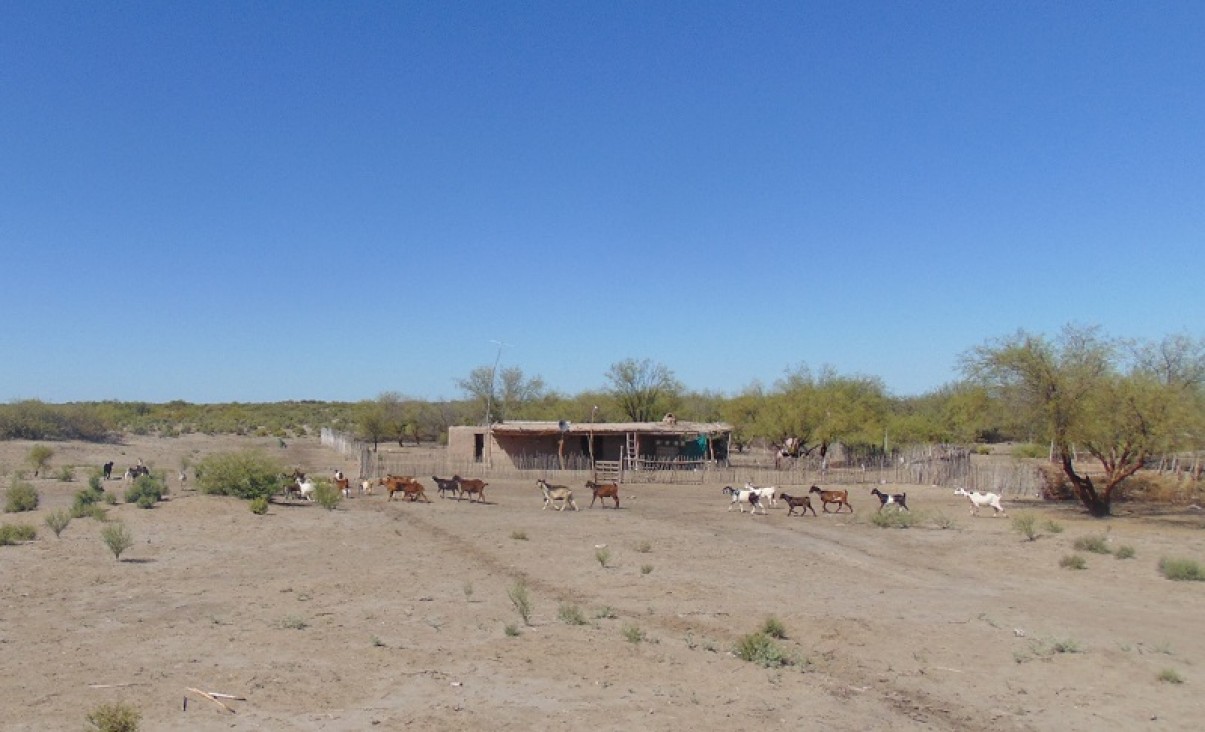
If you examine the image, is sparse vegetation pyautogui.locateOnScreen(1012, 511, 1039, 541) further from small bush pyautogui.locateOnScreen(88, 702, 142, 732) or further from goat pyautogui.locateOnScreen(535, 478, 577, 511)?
small bush pyautogui.locateOnScreen(88, 702, 142, 732)

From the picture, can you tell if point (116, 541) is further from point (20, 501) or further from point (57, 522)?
point (20, 501)

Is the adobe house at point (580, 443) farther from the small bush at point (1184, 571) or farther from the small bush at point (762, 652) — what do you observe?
Result: the small bush at point (762, 652)

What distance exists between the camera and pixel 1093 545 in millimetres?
19266

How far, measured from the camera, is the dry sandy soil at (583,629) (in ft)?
28.2

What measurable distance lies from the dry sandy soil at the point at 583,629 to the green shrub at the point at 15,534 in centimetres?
35

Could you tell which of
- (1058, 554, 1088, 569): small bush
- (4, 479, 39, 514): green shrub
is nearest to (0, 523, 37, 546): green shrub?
(4, 479, 39, 514): green shrub

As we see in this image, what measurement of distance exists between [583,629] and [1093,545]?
13.2m

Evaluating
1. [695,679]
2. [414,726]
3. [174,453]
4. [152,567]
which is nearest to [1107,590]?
[695,679]

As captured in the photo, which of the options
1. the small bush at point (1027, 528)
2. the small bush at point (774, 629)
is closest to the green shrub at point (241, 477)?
the small bush at point (774, 629)

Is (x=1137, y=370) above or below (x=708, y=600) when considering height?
above

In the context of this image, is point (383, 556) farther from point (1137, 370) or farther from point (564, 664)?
point (1137, 370)

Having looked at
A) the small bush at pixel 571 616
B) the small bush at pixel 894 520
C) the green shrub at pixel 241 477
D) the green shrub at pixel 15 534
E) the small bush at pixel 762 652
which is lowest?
the small bush at pixel 762 652

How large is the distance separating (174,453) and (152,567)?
128 ft

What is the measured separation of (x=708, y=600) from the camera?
44.6 feet
